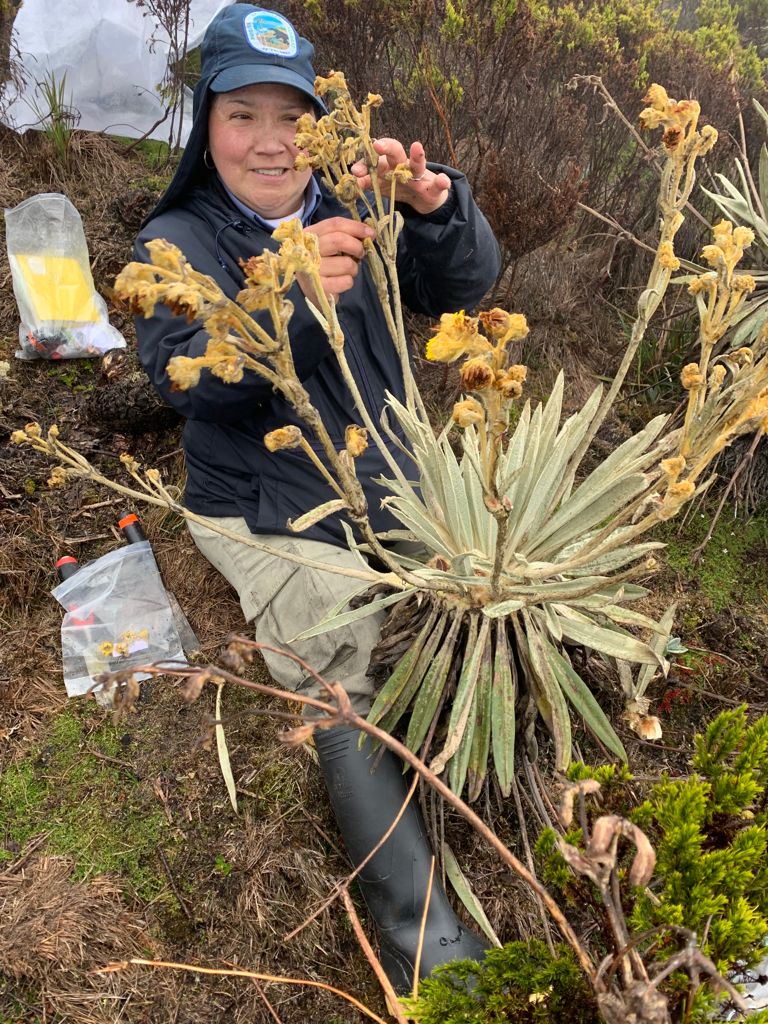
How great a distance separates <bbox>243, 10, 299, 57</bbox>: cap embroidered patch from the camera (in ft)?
6.33

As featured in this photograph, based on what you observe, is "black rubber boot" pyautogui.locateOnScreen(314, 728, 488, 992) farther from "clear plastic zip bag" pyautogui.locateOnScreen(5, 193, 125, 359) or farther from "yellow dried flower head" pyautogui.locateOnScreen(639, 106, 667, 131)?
"clear plastic zip bag" pyautogui.locateOnScreen(5, 193, 125, 359)

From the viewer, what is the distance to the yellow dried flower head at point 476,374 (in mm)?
917

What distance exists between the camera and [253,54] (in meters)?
1.93

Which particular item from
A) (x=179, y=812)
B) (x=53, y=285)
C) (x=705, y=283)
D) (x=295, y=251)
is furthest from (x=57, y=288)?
(x=705, y=283)

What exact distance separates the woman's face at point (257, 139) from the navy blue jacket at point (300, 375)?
0.33 feet

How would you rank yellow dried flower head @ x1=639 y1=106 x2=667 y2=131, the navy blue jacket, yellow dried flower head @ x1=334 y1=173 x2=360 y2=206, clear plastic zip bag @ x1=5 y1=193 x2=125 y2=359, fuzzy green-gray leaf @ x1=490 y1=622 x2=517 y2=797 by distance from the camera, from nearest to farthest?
yellow dried flower head @ x1=639 y1=106 x2=667 y2=131 < yellow dried flower head @ x1=334 y1=173 x2=360 y2=206 < fuzzy green-gray leaf @ x1=490 y1=622 x2=517 y2=797 < the navy blue jacket < clear plastic zip bag @ x1=5 y1=193 x2=125 y2=359

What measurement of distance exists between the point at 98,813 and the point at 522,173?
281 centimetres

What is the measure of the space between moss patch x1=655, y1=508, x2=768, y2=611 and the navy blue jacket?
126 centimetres

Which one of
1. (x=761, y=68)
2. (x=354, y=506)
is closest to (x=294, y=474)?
(x=354, y=506)

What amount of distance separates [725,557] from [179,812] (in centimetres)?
215

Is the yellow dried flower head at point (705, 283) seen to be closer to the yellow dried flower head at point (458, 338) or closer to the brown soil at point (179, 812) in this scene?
the yellow dried flower head at point (458, 338)

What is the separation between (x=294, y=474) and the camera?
82.3 inches

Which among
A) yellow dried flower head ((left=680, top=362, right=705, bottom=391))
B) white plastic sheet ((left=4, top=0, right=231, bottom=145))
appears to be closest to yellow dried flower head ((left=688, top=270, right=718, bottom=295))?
yellow dried flower head ((left=680, top=362, right=705, bottom=391))

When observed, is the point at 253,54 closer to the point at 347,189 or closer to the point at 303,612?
the point at 347,189
